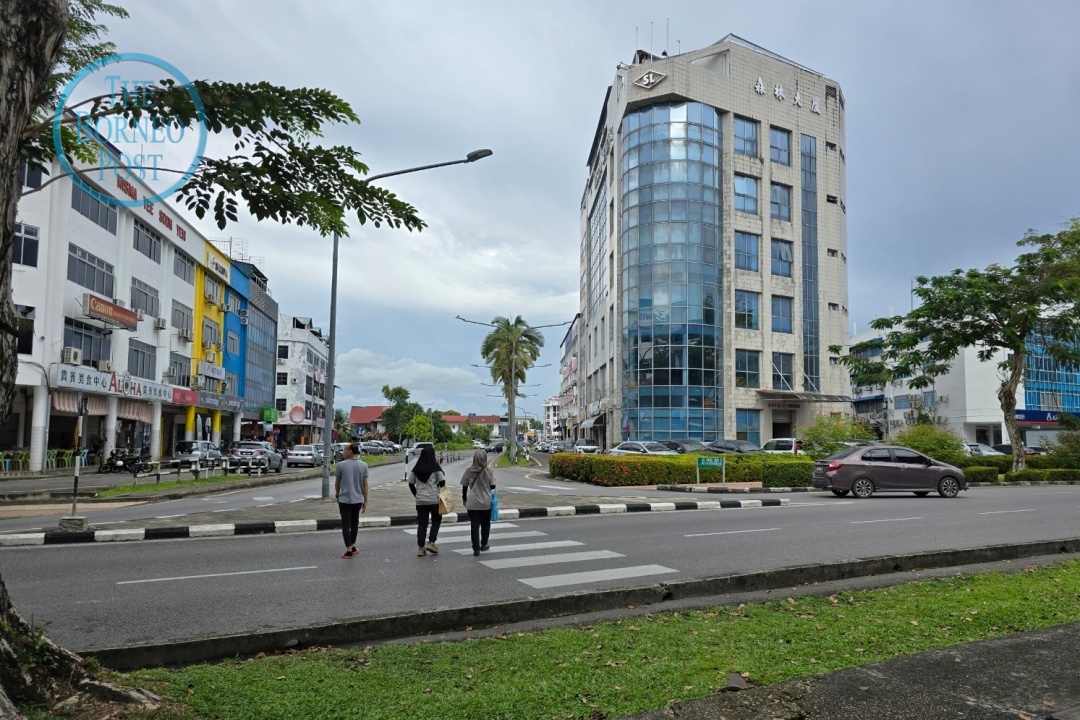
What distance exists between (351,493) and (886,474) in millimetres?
17084

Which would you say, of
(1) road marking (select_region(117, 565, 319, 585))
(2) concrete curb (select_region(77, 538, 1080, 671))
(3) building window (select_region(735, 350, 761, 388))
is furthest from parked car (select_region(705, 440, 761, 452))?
(1) road marking (select_region(117, 565, 319, 585))

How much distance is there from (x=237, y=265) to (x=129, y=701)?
196ft

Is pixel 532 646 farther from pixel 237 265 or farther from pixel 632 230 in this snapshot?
pixel 237 265

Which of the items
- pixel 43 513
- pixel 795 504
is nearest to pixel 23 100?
pixel 43 513

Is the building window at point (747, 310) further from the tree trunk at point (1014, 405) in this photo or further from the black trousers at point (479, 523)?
the black trousers at point (479, 523)

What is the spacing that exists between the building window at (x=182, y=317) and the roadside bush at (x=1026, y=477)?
150ft

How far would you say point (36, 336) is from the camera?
30047mm

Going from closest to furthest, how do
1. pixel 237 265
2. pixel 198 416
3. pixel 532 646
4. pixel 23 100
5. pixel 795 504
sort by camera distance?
pixel 23 100 → pixel 532 646 → pixel 795 504 → pixel 198 416 → pixel 237 265

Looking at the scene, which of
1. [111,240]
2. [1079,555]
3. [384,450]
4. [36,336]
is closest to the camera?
[1079,555]

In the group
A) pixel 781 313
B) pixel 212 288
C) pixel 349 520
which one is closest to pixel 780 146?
pixel 781 313

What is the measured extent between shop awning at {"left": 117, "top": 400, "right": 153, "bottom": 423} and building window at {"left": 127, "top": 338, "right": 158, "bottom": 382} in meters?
1.57

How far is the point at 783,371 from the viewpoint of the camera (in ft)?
176

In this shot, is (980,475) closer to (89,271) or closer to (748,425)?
(748,425)

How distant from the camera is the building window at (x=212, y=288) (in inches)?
2028
